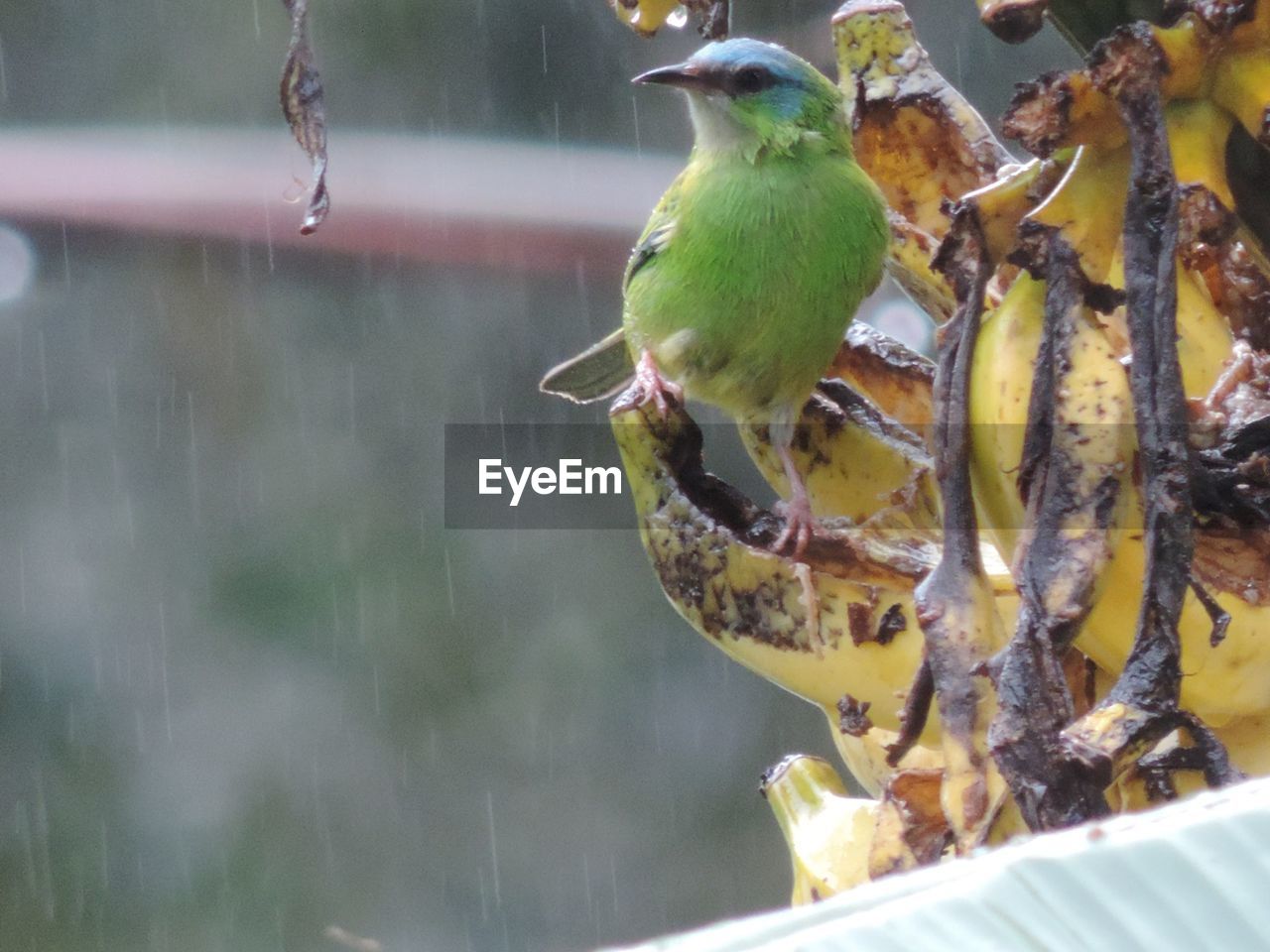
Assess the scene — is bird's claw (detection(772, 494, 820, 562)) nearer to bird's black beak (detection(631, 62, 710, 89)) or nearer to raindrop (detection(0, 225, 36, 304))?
bird's black beak (detection(631, 62, 710, 89))

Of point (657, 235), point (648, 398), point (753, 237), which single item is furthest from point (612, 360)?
point (648, 398)

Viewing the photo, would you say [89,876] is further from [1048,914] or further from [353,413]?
[1048,914]

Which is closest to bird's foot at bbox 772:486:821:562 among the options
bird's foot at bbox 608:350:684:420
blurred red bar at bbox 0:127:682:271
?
bird's foot at bbox 608:350:684:420

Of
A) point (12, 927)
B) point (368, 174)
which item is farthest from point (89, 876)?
point (368, 174)

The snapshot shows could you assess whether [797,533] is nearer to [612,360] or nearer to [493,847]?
[612,360]

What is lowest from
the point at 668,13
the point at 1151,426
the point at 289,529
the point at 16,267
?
the point at 289,529
